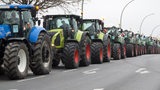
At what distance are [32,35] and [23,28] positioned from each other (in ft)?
1.28

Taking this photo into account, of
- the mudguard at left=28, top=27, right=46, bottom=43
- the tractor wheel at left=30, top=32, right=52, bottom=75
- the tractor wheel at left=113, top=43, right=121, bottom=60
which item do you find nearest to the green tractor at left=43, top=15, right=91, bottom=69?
the tractor wheel at left=30, top=32, right=52, bottom=75

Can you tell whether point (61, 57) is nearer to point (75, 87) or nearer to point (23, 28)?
point (23, 28)

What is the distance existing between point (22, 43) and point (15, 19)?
1324 mm

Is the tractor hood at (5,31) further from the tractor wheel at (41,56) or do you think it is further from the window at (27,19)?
the tractor wheel at (41,56)

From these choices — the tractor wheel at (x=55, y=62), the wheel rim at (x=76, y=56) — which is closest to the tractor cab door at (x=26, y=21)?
the wheel rim at (x=76, y=56)

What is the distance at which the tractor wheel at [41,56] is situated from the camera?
1630 centimetres

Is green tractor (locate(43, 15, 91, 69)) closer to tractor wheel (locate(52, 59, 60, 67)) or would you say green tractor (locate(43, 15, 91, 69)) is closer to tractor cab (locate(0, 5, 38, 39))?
tractor wheel (locate(52, 59, 60, 67))

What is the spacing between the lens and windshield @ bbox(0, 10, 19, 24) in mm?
16062

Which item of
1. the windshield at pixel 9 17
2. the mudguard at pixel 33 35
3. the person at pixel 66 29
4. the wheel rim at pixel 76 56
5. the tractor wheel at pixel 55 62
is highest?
the windshield at pixel 9 17

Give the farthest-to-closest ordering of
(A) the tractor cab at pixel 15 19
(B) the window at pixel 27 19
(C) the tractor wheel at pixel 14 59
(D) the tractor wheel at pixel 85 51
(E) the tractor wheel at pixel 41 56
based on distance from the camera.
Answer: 1. (D) the tractor wheel at pixel 85 51
2. (B) the window at pixel 27 19
3. (E) the tractor wheel at pixel 41 56
4. (A) the tractor cab at pixel 15 19
5. (C) the tractor wheel at pixel 14 59

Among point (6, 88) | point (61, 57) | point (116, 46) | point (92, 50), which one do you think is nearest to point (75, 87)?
point (6, 88)

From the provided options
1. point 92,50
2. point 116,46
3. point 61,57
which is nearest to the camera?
point 61,57

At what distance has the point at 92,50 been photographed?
82.6ft

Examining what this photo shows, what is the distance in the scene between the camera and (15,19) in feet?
53.3
